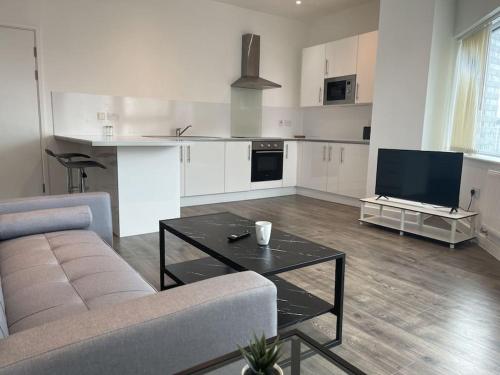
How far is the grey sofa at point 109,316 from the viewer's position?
850 mm

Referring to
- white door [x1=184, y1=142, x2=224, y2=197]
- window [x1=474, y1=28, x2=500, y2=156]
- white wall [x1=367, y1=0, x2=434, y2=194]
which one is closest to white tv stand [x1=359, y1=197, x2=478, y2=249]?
white wall [x1=367, y1=0, x2=434, y2=194]

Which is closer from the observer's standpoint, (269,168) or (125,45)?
(125,45)

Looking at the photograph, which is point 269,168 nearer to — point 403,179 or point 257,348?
point 403,179

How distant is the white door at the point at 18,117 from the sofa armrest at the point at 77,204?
2464mm

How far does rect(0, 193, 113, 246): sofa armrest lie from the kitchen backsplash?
2.59 meters

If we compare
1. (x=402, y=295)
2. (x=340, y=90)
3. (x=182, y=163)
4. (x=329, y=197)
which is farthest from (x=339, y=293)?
(x=340, y=90)

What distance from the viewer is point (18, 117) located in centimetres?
436

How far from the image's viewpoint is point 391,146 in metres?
4.42

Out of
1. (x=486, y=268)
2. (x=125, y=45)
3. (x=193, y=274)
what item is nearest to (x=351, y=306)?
(x=193, y=274)

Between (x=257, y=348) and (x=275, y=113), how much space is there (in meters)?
5.85

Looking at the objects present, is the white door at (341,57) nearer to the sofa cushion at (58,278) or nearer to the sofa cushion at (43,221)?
the sofa cushion at (43,221)

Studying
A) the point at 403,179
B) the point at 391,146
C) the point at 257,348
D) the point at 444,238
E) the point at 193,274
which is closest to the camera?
the point at 257,348

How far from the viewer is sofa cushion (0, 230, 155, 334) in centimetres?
133

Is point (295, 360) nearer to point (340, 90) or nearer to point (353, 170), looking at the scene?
point (353, 170)
